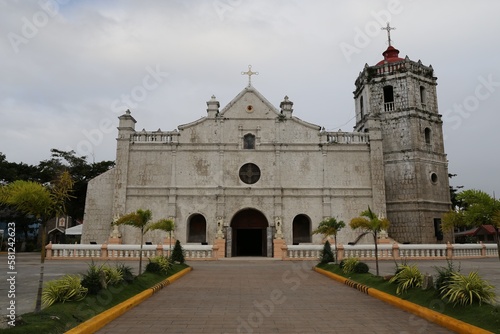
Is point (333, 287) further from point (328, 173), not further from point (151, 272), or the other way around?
point (328, 173)

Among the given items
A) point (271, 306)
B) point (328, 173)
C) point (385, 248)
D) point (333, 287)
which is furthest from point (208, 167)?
point (271, 306)

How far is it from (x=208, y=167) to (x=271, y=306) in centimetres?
2289

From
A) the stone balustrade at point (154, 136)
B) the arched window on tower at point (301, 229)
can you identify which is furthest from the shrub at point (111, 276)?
the stone balustrade at point (154, 136)

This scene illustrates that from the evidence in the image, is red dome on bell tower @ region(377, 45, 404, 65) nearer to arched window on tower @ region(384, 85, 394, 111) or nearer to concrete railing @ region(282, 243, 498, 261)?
arched window on tower @ region(384, 85, 394, 111)

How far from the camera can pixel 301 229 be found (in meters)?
32.0

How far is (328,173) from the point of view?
31812 mm

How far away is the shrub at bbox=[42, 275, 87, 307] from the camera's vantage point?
823cm

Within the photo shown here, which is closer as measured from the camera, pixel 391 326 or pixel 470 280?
pixel 391 326

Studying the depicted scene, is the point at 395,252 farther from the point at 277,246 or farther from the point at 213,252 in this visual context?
the point at 213,252

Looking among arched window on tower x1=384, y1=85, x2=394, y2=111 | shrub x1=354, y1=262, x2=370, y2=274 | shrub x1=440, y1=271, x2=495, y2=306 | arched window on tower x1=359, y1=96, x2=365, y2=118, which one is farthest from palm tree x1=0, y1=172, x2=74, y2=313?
arched window on tower x1=359, y1=96, x2=365, y2=118

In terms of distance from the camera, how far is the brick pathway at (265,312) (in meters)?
7.25

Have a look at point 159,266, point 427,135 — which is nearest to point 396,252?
point 427,135

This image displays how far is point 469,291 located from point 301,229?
24.3 metres

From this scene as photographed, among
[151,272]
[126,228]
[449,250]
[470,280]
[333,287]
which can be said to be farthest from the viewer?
[126,228]
